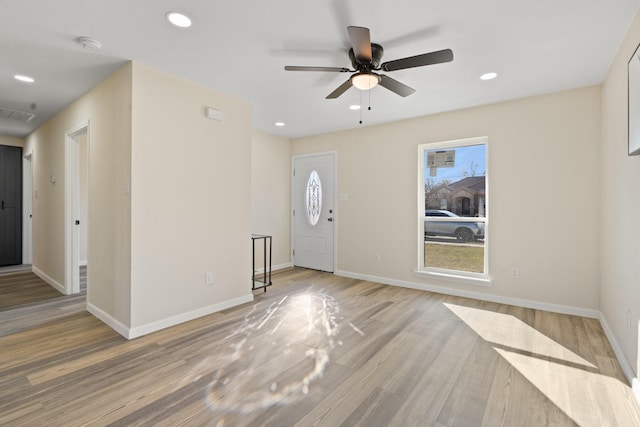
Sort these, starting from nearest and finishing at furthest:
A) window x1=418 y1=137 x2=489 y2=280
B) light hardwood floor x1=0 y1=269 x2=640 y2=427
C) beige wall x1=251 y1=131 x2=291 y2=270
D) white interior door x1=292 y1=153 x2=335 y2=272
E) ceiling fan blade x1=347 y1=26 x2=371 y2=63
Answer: light hardwood floor x1=0 y1=269 x2=640 y2=427 → ceiling fan blade x1=347 y1=26 x2=371 y2=63 → window x1=418 y1=137 x2=489 y2=280 → beige wall x1=251 y1=131 x2=291 y2=270 → white interior door x1=292 y1=153 x2=335 y2=272

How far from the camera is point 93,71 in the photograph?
118 inches

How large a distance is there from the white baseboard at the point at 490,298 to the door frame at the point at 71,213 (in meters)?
4.04

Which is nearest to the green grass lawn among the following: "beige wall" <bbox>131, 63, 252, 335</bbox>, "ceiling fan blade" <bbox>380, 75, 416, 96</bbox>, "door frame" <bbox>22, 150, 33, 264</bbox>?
"ceiling fan blade" <bbox>380, 75, 416, 96</bbox>

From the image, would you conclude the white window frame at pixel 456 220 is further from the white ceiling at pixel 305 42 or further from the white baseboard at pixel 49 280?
the white baseboard at pixel 49 280

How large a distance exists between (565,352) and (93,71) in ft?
16.6

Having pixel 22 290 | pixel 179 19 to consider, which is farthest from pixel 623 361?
pixel 22 290

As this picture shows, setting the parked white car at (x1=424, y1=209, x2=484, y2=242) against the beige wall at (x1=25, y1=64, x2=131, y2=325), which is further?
the parked white car at (x1=424, y1=209, x2=484, y2=242)

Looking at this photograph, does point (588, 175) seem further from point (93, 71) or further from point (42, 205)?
point (42, 205)

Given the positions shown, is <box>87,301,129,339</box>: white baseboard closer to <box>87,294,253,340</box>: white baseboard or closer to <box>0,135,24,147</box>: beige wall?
<box>87,294,253,340</box>: white baseboard

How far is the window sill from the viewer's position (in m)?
4.00

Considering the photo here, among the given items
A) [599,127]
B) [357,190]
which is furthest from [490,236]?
[357,190]

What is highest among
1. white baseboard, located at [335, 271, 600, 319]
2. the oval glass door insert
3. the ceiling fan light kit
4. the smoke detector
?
the smoke detector

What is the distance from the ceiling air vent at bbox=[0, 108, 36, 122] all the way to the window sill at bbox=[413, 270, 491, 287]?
608 centimetres

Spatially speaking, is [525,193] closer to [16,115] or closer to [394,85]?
[394,85]
